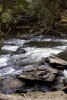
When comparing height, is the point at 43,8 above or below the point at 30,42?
above

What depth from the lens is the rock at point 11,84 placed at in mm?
10375

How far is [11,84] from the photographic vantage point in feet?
35.1

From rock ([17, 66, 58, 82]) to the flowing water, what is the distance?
865 millimetres

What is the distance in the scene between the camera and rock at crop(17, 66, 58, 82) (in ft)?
35.4

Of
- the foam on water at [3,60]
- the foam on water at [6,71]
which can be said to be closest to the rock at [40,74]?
the foam on water at [6,71]

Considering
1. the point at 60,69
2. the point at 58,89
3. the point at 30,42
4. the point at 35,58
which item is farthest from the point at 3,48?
the point at 58,89

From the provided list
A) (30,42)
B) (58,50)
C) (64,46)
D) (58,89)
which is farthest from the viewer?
(30,42)

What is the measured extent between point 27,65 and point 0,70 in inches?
58.5

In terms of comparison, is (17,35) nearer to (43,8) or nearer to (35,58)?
(43,8)

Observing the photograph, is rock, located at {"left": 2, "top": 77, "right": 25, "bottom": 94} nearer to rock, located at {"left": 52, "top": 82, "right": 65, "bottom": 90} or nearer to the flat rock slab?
the flat rock slab

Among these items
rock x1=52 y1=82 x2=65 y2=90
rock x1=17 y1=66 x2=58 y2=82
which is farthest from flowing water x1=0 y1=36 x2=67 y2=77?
rock x1=52 y1=82 x2=65 y2=90

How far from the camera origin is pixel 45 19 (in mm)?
23172

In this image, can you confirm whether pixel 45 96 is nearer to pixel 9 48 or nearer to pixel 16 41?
pixel 9 48

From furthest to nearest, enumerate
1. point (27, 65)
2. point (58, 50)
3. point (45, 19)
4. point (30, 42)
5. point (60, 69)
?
1. point (45, 19)
2. point (30, 42)
3. point (58, 50)
4. point (27, 65)
5. point (60, 69)
